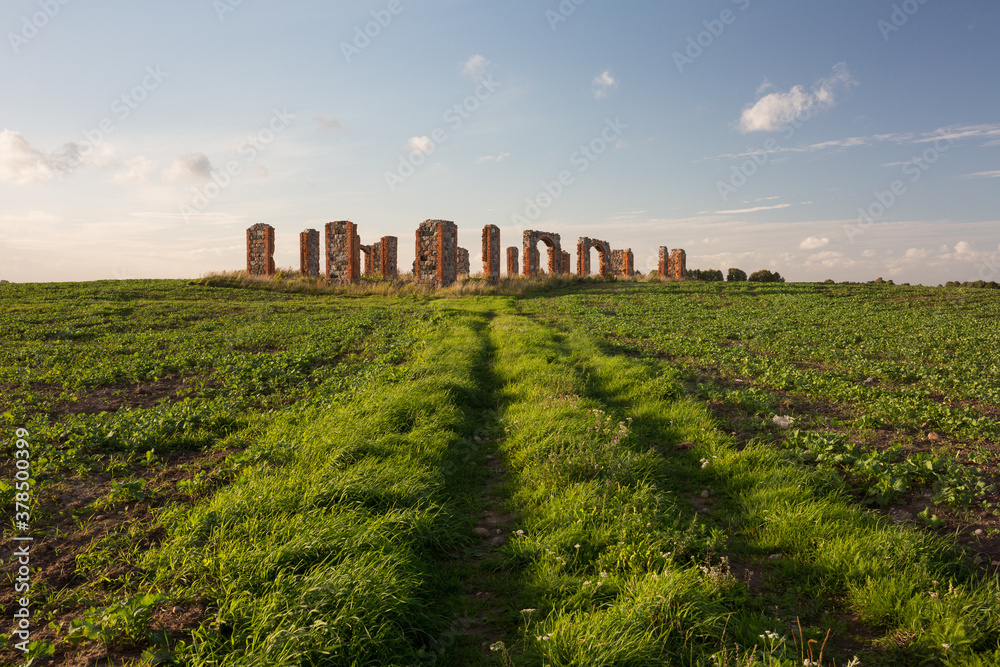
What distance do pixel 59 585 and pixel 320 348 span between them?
960 cm

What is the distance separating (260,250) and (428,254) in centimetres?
1671

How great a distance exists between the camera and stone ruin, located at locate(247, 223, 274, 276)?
133 ft

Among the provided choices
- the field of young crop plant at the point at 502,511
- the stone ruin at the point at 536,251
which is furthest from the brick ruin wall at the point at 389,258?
the field of young crop plant at the point at 502,511

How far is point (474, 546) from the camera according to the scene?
16.2 feet

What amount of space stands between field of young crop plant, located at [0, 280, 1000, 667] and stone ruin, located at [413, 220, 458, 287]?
21.8 meters

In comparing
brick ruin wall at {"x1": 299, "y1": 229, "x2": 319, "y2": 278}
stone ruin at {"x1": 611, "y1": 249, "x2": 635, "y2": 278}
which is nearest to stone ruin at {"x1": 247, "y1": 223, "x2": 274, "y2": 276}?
brick ruin wall at {"x1": 299, "y1": 229, "x2": 319, "y2": 278}

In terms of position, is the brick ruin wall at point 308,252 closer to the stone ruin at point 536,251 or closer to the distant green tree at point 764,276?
the stone ruin at point 536,251

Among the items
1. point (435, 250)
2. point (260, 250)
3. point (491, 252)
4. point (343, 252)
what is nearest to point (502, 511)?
point (435, 250)

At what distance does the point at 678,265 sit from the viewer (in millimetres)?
54656

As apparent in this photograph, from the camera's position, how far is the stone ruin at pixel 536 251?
45.1 m

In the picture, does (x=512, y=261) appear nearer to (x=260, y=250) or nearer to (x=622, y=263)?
(x=622, y=263)

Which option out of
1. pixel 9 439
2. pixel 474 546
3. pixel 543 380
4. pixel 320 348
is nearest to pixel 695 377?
pixel 543 380

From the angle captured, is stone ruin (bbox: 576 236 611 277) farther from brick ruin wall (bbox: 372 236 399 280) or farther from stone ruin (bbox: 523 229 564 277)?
brick ruin wall (bbox: 372 236 399 280)

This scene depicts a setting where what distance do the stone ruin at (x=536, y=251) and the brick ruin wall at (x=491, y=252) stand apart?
212 inches
